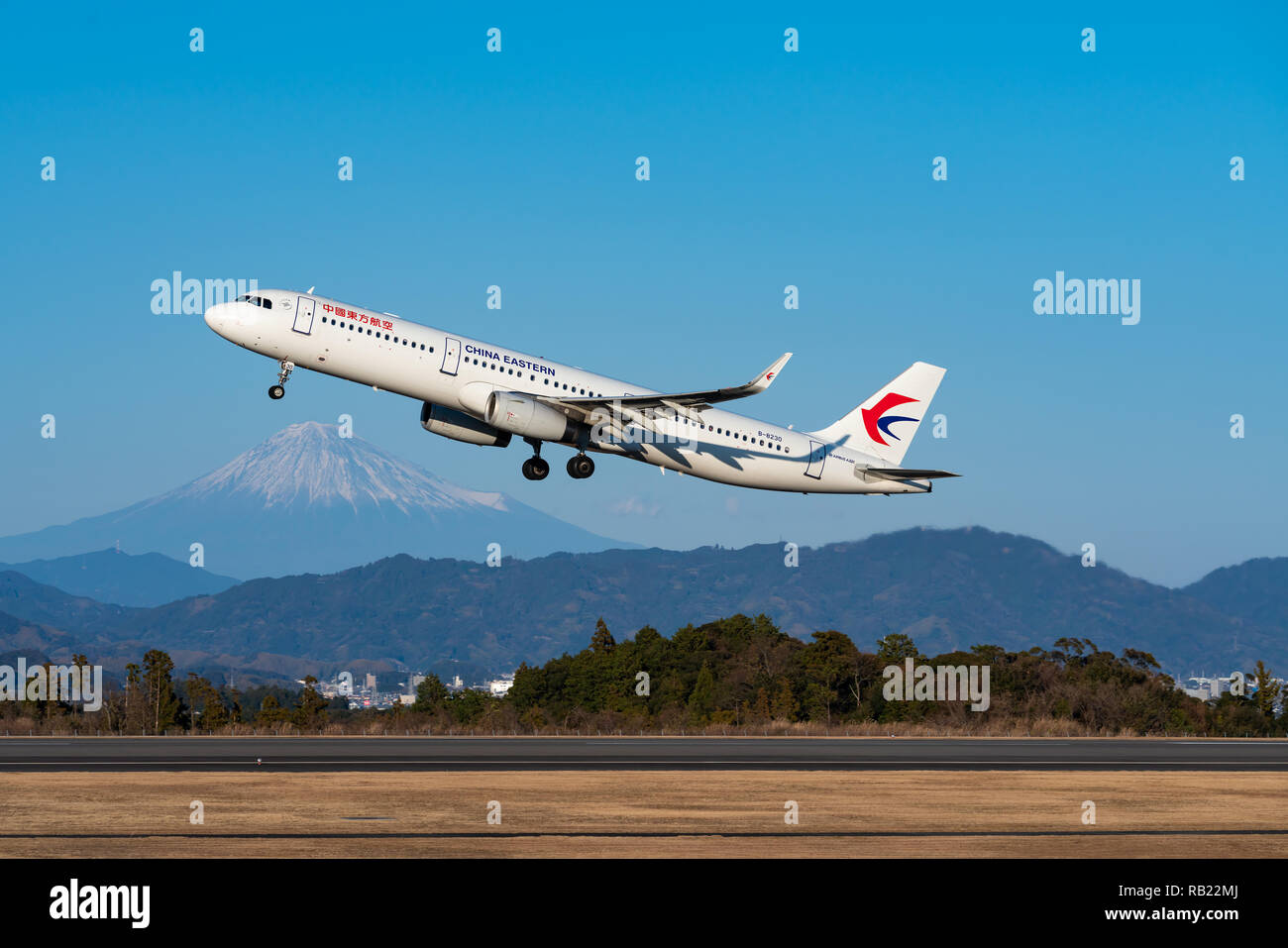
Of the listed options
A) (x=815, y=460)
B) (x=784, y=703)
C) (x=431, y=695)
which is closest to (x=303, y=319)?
(x=815, y=460)

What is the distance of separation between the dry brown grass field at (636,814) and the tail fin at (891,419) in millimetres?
23304

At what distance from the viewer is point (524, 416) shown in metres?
52.2

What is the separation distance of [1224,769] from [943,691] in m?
36.9

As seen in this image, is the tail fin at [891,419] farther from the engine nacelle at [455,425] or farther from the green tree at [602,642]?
the green tree at [602,642]

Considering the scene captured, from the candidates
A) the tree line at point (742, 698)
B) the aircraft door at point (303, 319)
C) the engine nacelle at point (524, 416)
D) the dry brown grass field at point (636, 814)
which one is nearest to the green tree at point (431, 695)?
the tree line at point (742, 698)

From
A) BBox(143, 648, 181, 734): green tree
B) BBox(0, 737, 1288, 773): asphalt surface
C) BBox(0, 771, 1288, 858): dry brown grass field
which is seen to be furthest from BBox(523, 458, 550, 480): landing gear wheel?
BBox(143, 648, 181, 734): green tree

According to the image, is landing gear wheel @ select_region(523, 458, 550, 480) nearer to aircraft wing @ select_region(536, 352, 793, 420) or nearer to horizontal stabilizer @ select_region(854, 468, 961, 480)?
aircraft wing @ select_region(536, 352, 793, 420)

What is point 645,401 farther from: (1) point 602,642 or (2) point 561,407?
(1) point 602,642

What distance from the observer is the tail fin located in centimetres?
6506

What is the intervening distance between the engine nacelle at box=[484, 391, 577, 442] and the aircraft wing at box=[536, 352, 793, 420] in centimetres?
61
